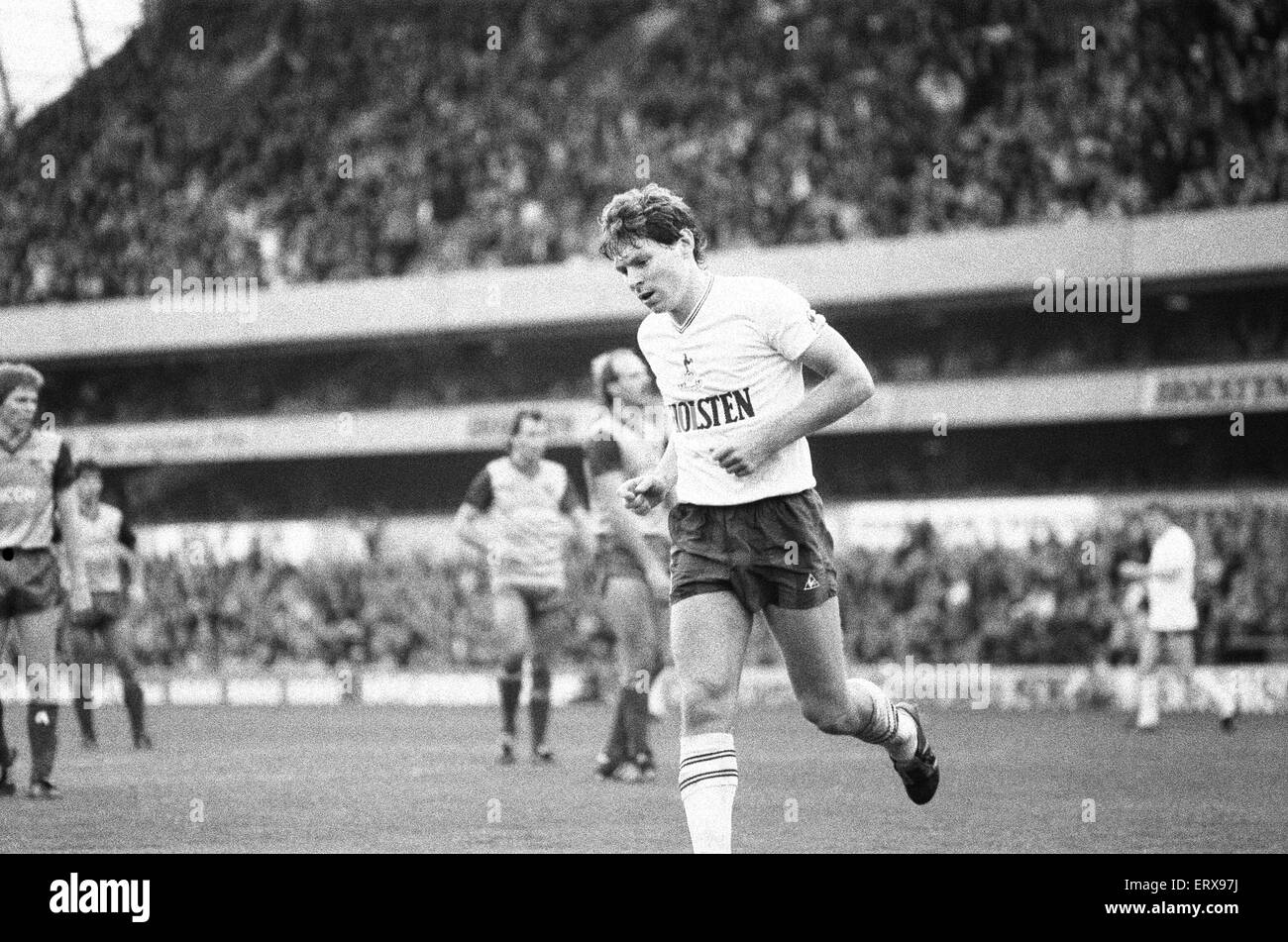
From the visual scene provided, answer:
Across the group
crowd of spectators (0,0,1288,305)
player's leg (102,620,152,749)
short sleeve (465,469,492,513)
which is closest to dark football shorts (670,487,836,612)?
short sleeve (465,469,492,513)

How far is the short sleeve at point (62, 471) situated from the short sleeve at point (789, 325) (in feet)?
20.3

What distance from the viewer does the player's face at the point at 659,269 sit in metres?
7.31

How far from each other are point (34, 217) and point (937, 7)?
20.6 meters

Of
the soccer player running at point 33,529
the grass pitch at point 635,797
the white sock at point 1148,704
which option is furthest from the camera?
the white sock at point 1148,704

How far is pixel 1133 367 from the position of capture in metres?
36.4

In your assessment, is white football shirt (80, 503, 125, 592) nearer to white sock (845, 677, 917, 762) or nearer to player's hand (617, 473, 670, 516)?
white sock (845, 677, 917, 762)

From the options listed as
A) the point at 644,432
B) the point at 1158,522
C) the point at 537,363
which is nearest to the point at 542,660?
the point at 644,432

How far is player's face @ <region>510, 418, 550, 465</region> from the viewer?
15.4 m

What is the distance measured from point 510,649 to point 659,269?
8172mm

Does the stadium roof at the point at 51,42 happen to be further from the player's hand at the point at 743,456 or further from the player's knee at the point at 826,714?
the player's hand at the point at 743,456

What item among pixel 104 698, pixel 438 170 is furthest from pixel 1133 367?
pixel 104 698

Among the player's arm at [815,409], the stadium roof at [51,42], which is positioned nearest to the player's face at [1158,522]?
the player's arm at [815,409]

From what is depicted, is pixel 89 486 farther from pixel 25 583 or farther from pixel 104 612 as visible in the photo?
pixel 25 583
